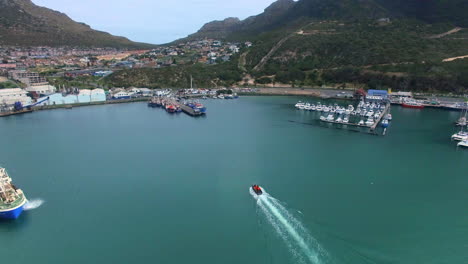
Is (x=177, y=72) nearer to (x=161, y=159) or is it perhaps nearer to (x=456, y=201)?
(x=161, y=159)

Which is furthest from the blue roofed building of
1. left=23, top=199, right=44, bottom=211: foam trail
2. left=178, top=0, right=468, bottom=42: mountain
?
left=23, top=199, right=44, bottom=211: foam trail

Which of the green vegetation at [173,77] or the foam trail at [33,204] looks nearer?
the foam trail at [33,204]

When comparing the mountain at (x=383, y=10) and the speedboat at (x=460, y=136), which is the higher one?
the mountain at (x=383, y=10)

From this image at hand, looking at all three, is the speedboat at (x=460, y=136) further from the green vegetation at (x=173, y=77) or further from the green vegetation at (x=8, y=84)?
the green vegetation at (x=8, y=84)

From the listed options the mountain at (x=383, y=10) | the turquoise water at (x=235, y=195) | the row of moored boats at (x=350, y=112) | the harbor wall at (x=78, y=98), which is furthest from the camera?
the mountain at (x=383, y=10)

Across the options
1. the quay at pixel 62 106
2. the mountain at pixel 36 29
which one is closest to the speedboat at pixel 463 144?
the quay at pixel 62 106
